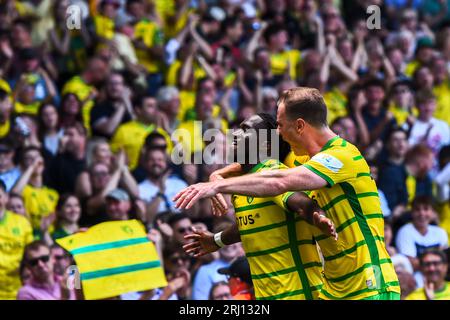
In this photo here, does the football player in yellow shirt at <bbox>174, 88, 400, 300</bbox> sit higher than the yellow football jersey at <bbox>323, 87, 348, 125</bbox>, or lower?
lower

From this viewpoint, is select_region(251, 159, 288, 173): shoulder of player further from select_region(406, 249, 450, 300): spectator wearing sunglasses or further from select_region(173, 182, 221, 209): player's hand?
select_region(406, 249, 450, 300): spectator wearing sunglasses

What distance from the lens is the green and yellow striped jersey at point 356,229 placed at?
23.0 feet

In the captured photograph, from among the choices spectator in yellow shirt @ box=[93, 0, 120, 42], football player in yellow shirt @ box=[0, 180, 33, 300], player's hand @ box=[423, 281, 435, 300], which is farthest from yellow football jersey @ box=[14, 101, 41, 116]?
player's hand @ box=[423, 281, 435, 300]

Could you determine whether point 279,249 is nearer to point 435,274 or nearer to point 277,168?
point 277,168

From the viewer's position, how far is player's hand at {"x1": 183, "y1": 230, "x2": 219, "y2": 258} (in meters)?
7.98

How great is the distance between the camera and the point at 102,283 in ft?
30.8

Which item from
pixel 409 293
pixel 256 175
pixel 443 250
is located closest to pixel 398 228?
pixel 443 250

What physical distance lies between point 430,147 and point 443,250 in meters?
2.61

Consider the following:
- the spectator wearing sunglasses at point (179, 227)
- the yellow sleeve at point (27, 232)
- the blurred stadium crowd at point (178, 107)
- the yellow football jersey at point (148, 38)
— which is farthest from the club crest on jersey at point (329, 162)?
the yellow football jersey at point (148, 38)

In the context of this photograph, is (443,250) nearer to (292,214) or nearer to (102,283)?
(102,283)

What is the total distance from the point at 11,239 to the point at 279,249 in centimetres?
426

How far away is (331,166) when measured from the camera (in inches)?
271

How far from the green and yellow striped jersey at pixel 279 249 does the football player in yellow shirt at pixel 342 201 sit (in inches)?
9.1

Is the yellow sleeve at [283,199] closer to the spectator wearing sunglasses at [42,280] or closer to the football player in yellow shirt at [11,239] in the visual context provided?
the spectator wearing sunglasses at [42,280]
